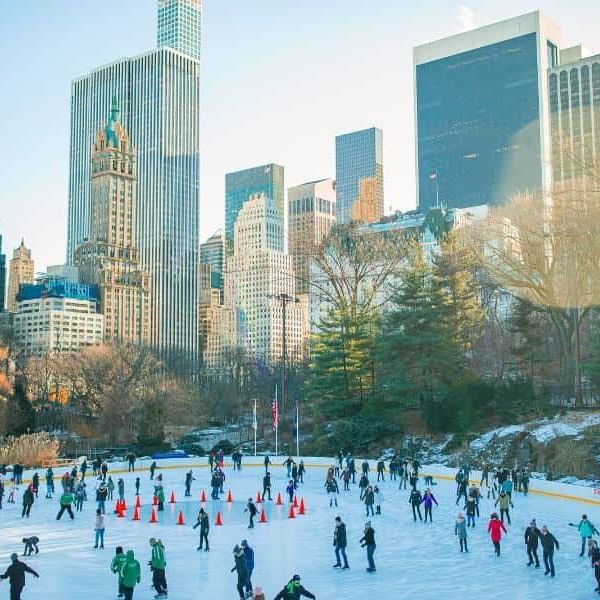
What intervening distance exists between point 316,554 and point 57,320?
176 meters

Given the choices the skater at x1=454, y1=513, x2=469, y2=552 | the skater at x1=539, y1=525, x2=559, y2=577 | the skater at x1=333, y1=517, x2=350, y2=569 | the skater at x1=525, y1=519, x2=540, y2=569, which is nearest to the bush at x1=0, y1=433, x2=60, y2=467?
the skater at x1=333, y1=517, x2=350, y2=569

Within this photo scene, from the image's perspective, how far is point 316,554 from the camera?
22641 mm

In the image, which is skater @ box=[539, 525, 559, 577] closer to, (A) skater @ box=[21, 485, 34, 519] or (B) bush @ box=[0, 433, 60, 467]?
(A) skater @ box=[21, 485, 34, 519]

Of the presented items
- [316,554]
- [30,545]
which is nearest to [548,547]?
[316,554]

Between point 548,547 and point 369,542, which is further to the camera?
point 369,542

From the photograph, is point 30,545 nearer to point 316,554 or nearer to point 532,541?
point 316,554

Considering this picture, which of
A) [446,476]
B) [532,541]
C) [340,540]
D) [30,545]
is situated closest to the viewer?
[340,540]

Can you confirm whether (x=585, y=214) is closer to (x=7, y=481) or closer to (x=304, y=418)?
(x=304, y=418)

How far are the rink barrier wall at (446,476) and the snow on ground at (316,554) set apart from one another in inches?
26.1

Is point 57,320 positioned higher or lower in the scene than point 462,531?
higher

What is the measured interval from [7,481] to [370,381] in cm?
3016

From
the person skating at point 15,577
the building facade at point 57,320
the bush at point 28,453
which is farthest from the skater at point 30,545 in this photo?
the building facade at point 57,320

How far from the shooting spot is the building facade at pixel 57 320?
189875 millimetres

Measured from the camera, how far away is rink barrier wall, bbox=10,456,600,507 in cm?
3331
